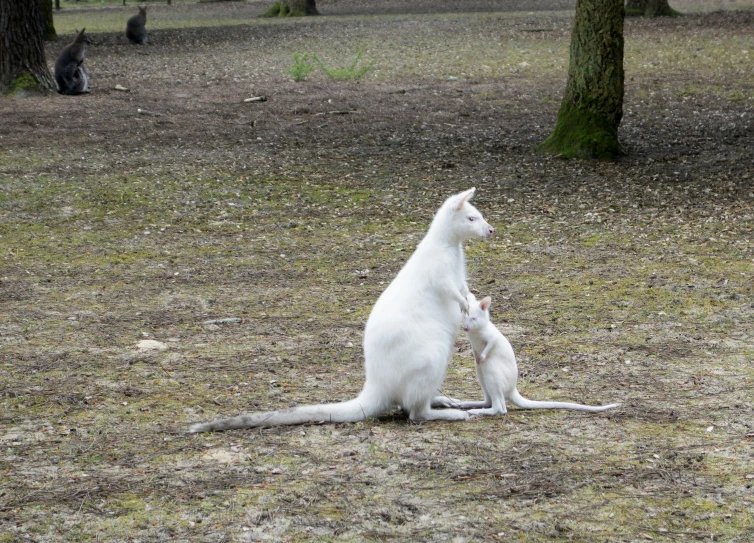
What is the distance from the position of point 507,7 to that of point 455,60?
12793mm

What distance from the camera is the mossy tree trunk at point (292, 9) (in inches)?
1110

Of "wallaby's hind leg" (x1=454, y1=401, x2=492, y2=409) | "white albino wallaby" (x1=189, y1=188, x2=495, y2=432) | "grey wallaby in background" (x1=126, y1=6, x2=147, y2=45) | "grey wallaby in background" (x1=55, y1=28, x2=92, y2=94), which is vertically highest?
"grey wallaby in background" (x1=126, y1=6, x2=147, y2=45)

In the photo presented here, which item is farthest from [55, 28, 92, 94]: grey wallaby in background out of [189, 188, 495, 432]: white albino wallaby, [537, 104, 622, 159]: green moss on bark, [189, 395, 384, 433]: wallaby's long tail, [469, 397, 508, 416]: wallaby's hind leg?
[469, 397, 508, 416]: wallaby's hind leg

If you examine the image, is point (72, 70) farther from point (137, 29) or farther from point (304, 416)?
point (304, 416)

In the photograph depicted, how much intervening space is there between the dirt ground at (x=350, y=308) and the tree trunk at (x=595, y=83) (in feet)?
1.02

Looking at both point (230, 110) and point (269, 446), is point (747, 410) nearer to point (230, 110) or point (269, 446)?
point (269, 446)

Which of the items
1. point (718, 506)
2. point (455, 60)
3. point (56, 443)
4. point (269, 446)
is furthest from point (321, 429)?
point (455, 60)

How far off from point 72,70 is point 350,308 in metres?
9.17

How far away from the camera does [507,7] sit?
28953 mm

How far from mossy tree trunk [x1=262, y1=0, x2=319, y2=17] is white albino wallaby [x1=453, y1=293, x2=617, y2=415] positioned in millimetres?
25293

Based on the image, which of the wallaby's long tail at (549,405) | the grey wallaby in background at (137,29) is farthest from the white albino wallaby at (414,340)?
the grey wallaby in background at (137,29)

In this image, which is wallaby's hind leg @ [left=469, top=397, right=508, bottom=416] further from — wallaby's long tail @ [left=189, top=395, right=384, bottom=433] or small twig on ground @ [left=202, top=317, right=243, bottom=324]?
small twig on ground @ [left=202, top=317, right=243, bottom=324]

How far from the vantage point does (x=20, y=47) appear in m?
12.8

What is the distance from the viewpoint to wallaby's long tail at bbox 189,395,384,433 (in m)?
4.05
